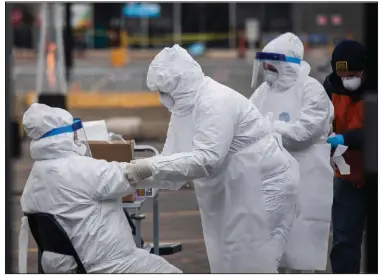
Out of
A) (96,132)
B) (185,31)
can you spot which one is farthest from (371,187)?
(185,31)

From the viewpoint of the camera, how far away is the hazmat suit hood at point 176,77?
16.5 feet

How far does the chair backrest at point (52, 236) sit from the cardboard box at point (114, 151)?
83 cm

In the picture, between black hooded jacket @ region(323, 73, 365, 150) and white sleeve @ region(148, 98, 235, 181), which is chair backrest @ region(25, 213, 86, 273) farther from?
black hooded jacket @ region(323, 73, 365, 150)

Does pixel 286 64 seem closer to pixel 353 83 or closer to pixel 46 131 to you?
pixel 353 83

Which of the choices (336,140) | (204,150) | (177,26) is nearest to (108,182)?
(204,150)

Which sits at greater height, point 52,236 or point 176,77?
point 176,77

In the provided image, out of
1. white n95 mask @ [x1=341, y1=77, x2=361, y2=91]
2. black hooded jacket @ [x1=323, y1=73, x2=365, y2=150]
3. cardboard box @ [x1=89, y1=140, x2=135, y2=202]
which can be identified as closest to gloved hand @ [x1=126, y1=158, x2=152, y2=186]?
cardboard box @ [x1=89, y1=140, x2=135, y2=202]

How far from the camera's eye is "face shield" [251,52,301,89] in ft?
21.1

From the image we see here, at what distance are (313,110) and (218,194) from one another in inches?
54.4

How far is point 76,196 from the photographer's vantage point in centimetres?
474

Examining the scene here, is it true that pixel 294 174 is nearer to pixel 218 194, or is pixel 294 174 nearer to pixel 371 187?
pixel 218 194

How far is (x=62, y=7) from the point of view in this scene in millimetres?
18750

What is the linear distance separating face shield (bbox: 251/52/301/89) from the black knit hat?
349 mm

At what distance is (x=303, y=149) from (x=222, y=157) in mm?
1670
